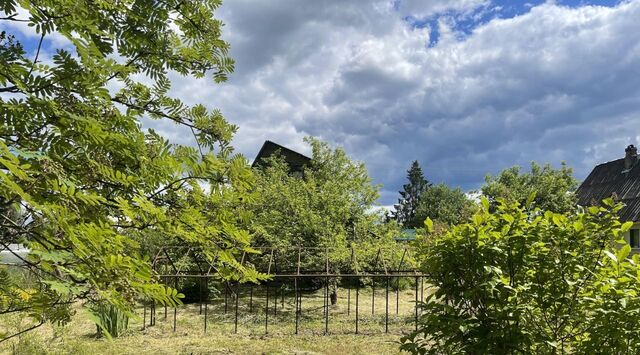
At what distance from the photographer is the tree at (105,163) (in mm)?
1244

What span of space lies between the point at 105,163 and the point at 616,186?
1422 inches

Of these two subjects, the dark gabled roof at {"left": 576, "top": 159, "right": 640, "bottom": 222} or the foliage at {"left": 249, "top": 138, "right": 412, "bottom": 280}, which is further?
the dark gabled roof at {"left": 576, "top": 159, "right": 640, "bottom": 222}

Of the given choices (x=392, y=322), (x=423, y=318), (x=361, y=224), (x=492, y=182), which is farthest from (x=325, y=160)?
(x=492, y=182)

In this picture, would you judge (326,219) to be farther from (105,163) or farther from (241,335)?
(105,163)

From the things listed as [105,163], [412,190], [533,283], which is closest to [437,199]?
[412,190]

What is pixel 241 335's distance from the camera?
1042 centimetres

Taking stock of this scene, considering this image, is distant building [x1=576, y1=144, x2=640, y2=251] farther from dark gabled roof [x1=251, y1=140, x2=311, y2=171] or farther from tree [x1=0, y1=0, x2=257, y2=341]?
tree [x1=0, y1=0, x2=257, y2=341]

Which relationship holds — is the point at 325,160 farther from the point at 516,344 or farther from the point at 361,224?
the point at 516,344

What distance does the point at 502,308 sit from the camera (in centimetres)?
306

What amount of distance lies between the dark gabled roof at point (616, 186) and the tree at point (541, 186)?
5.37 ft

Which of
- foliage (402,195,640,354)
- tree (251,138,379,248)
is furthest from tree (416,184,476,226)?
foliage (402,195,640,354)

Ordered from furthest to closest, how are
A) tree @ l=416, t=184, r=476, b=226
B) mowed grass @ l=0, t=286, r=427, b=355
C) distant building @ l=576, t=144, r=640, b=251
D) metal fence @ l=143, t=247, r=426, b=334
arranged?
tree @ l=416, t=184, r=476, b=226, distant building @ l=576, t=144, r=640, b=251, metal fence @ l=143, t=247, r=426, b=334, mowed grass @ l=0, t=286, r=427, b=355

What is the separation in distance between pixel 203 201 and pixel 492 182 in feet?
110

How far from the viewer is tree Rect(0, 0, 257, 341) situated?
1.24 metres
